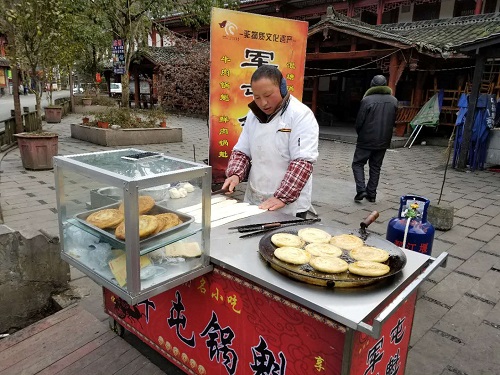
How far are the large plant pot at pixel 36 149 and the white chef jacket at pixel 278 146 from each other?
617cm

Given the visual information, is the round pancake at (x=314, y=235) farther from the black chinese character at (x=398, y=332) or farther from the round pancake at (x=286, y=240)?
the black chinese character at (x=398, y=332)

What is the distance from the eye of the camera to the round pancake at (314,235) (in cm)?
195

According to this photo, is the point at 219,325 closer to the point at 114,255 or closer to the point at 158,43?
the point at 114,255

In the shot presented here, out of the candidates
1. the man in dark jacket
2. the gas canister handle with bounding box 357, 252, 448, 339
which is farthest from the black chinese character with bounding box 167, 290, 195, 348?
the man in dark jacket

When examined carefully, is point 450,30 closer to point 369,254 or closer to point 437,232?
point 437,232

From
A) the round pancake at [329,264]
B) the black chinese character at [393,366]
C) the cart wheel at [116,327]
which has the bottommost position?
the cart wheel at [116,327]

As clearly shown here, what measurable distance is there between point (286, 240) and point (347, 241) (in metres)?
0.32

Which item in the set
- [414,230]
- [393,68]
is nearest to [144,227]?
[414,230]

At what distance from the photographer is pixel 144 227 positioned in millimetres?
1686

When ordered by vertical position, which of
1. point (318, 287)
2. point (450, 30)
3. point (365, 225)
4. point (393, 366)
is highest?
point (450, 30)

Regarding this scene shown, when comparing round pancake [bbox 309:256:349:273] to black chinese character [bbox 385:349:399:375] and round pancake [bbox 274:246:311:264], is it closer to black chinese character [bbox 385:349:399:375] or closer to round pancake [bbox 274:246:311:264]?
round pancake [bbox 274:246:311:264]

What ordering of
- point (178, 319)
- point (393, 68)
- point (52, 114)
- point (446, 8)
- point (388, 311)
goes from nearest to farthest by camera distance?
point (388, 311) < point (178, 319) < point (393, 68) < point (446, 8) < point (52, 114)

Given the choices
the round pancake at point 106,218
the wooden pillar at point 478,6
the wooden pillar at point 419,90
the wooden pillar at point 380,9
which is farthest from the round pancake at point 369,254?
the wooden pillar at point 380,9

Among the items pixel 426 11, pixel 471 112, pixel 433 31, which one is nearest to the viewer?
pixel 471 112
